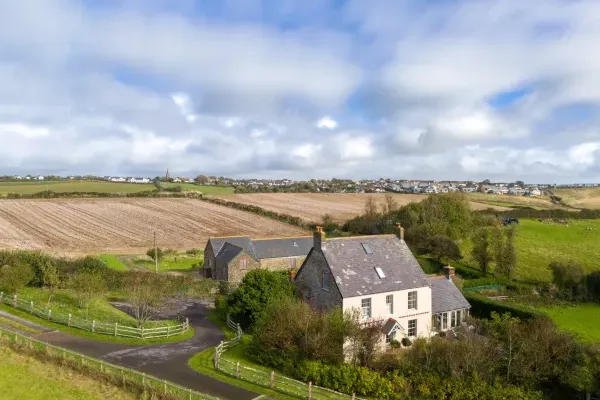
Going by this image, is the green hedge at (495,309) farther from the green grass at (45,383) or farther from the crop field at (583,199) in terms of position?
the crop field at (583,199)

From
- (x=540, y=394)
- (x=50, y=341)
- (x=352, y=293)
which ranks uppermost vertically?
(x=352, y=293)

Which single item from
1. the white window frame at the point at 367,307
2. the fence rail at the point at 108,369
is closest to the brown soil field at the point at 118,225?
the fence rail at the point at 108,369

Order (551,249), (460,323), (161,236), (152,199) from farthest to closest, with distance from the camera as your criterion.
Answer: (152,199), (161,236), (551,249), (460,323)

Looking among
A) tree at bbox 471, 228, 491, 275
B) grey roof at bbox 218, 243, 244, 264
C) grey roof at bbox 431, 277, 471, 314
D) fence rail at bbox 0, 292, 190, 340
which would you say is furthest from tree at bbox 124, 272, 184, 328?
tree at bbox 471, 228, 491, 275

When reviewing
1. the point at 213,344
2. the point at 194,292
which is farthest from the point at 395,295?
the point at 194,292

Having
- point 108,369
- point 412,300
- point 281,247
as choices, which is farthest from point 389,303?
point 281,247

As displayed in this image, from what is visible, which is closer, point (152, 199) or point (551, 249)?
point (551, 249)

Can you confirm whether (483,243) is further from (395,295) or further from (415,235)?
(395,295)

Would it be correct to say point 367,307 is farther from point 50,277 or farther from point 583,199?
point 583,199
